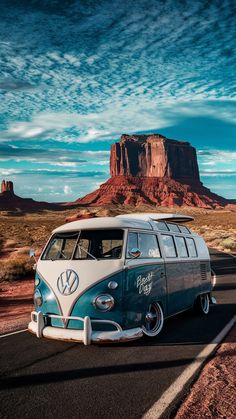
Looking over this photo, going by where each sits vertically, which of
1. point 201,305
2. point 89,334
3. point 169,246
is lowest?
point 201,305

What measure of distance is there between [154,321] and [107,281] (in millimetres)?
1629

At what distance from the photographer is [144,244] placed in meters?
7.53

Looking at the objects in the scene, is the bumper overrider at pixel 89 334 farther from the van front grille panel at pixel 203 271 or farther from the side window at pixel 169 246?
the van front grille panel at pixel 203 271

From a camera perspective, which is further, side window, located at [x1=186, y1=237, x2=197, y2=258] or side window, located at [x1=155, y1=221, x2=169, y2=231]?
side window, located at [x1=186, y1=237, x2=197, y2=258]

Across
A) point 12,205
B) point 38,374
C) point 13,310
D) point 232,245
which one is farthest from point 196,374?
point 12,205

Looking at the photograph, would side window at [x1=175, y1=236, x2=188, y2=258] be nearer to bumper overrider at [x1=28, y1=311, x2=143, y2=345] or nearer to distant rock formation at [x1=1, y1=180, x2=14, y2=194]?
bumper overrider at [x1=28, y1=311, x2=143, y2=345]

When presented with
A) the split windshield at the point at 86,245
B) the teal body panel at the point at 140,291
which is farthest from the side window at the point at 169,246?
the split windshield at the point at 86,245

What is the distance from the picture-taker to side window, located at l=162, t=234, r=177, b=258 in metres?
8.24

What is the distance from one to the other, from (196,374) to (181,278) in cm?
339

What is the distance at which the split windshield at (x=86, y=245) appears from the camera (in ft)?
23.5

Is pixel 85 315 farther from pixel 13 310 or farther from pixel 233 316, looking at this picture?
pixel 13 310

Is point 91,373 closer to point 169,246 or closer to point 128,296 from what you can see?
point 128,296

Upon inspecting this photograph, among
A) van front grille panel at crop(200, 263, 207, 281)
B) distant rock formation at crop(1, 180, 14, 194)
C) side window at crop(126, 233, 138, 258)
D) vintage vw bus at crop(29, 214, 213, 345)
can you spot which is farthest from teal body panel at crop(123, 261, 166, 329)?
distant rock formation at crop(1, 180, 14, 194)

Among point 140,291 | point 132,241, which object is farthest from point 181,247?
point 140,291
